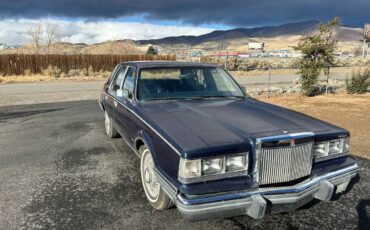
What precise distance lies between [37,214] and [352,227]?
3317 mm

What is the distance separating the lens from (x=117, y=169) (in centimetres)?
484

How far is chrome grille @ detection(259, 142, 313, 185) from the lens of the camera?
112 inches

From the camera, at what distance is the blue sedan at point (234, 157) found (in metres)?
2.71

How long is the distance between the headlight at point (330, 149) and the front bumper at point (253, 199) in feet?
0.64

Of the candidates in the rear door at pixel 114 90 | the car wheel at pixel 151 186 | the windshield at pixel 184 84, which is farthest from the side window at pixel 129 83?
the car wheel at pixel 151 186

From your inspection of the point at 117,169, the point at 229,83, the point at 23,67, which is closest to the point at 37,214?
the point at 117,169

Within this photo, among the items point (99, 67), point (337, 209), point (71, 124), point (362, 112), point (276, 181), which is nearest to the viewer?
point (276, 181)

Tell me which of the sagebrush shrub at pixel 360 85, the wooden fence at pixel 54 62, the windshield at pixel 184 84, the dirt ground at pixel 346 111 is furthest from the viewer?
the wooden fence at pixel 54 62

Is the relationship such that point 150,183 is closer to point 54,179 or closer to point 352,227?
point 54,179

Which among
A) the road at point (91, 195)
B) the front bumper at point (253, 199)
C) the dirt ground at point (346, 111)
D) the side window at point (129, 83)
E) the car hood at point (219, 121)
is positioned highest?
the side window at point (129, 83)

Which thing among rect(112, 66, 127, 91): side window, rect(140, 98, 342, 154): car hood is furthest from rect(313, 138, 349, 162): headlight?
rect(112, 66, 127, 91): side window

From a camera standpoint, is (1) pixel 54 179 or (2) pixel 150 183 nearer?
(2) pixel 150 183

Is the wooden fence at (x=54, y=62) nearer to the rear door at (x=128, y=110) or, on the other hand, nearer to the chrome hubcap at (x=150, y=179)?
the rear door at (x=128, y=110)

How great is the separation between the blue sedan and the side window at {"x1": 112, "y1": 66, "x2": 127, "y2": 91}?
140 cm
